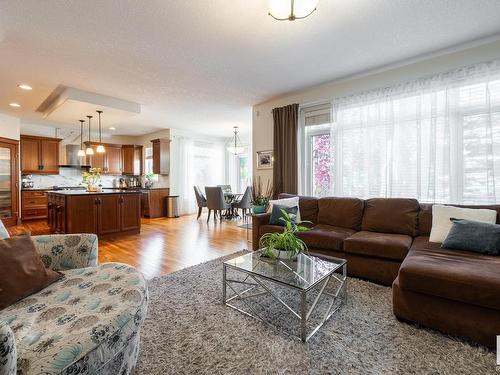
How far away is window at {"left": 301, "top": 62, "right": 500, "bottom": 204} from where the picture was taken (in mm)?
2668

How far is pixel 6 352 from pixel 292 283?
1.40 meters

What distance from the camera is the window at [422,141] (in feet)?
8.75

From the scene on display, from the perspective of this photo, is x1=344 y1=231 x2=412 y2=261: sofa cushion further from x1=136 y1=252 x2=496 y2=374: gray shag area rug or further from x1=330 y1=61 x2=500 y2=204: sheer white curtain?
x1=330 y1=61 x2=500 y2=204: sheer white curtain

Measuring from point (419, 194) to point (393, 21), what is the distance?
1.97 m

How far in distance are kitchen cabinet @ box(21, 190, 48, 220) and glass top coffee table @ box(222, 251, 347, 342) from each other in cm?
672

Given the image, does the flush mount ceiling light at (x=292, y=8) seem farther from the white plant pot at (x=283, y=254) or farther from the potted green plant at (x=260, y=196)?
the potted green plant at (x=260, y=196)

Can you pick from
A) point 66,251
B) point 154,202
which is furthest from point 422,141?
point 154,202

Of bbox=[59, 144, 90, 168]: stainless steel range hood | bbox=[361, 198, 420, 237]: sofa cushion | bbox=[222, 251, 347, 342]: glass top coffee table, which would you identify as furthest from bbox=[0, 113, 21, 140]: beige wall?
bbox=[361, 198, 420, 237]: sofa cushion

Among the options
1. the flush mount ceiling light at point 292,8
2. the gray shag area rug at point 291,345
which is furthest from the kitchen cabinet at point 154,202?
the flush mount ceiling light at point 292,8

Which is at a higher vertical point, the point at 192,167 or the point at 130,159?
the point at 130,159

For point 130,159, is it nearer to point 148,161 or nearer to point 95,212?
point 148,161

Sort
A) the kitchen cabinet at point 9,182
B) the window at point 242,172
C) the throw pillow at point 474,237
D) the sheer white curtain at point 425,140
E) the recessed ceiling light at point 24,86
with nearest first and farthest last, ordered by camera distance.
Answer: the throw pillow at point 474,237 → the sheer white curtain at point 425,140 → the recessed ceiling light at point 24,86 → the kitchen cabinet at point 9,182 → the window at point 242,172

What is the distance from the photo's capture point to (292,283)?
1.68 metres

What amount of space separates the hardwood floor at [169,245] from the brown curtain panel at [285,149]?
123 cm
